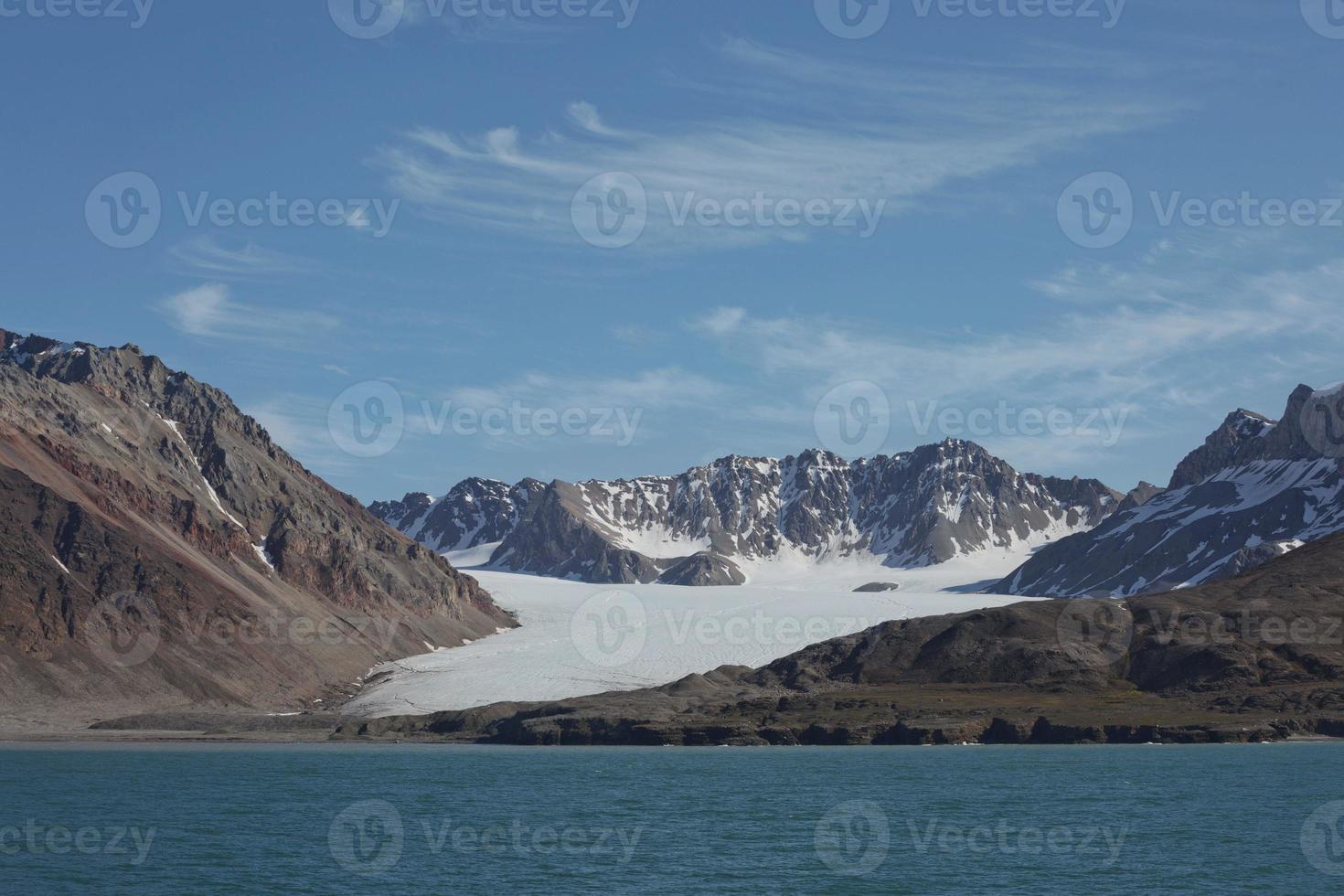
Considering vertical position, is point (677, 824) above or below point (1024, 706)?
below

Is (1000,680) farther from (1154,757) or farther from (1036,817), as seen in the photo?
(1036,817)

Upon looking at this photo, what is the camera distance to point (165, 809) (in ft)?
322

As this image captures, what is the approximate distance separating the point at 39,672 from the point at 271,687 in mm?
30924

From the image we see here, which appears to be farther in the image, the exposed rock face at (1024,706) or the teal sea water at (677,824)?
the exposed rock face at (1024,706)

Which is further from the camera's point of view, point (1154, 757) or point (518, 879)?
point (1154, 757)

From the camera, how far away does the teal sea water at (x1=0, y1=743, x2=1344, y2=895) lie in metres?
70.1

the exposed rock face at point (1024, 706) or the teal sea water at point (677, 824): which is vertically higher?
the exposed rock face at point (1024, 706)

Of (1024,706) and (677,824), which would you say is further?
(1024,706)

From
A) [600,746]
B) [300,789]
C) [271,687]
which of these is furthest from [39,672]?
[300,789]

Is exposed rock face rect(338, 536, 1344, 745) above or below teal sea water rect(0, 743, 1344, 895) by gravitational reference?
above

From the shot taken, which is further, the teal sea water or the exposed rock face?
the exposed rock face

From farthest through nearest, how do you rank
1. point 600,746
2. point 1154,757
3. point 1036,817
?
point 600,746, point 1154,757, point 1036,817

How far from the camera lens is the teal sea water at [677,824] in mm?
70062

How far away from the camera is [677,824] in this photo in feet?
300
